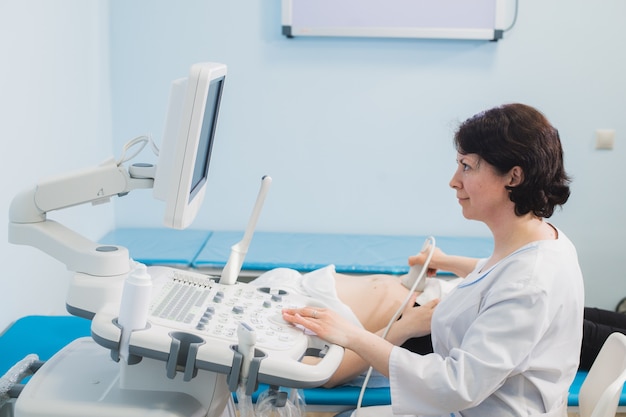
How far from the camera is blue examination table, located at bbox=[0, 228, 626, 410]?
224cm

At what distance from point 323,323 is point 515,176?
0.52 m

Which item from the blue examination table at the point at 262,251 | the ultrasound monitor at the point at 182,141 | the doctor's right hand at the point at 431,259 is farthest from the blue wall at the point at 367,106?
the ultrasound monitor at the point at 182,141

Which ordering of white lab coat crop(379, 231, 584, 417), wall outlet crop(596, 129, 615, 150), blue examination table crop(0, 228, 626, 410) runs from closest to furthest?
white lab coat crop(379, 231, 584, 417), blue examination table crop(0, 228, 626, 410), wall outlet crop(596, 129, 615, 150)

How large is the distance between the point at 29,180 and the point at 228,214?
1264 mm

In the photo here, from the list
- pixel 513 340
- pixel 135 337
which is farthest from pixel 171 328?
pixel 513 340

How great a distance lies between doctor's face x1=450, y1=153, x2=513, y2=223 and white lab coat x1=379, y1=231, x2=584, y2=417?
0.37 ft

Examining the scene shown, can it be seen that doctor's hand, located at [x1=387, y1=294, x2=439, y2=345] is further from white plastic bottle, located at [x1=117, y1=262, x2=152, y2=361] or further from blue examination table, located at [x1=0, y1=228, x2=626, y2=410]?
white plastic bottle, located at [x1=117, y1=262, x2=152, y2=361]

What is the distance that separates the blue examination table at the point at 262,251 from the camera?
88.2 inches

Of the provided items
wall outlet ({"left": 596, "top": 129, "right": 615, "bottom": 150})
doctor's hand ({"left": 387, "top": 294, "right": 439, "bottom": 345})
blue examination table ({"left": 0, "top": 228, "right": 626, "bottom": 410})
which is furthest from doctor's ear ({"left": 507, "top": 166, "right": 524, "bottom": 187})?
wall outlet ({"left": 596, "top": 129, "right": 615, "bottom": 150})

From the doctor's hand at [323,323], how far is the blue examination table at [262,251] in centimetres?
94

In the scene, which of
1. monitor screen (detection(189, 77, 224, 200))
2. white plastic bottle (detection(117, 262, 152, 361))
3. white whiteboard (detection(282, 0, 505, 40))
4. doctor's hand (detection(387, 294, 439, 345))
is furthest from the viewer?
white whiteboard (detection(282, 0, 505, 40))

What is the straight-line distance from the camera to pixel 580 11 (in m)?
3.38

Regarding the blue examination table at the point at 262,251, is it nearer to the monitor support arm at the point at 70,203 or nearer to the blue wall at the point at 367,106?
the blue wall at the point at 367,106

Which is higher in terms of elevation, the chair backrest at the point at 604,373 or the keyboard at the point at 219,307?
the keyboard at the point at 219,307
